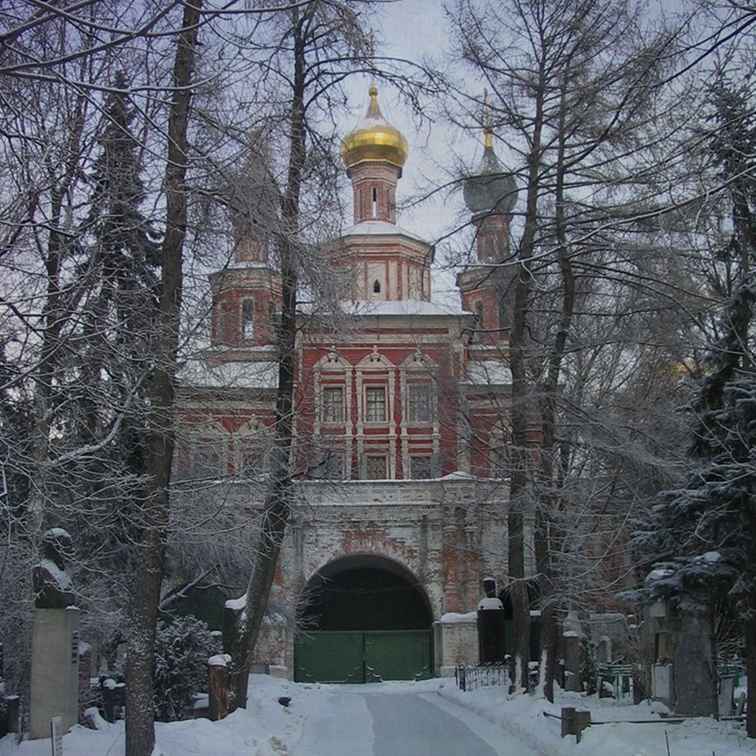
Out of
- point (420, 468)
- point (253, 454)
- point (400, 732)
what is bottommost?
point (400, 732)

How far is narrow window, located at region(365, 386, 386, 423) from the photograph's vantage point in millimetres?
42062

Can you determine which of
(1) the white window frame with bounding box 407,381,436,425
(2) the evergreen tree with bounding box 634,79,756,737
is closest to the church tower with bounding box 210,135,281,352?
(2) the evergreen tree with bounding box 634,79,756,737

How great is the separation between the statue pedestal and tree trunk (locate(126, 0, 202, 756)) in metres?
1.25

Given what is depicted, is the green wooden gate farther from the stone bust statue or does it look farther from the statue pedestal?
the stone bust statue

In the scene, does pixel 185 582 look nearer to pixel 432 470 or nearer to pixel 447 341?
pixel 432 470

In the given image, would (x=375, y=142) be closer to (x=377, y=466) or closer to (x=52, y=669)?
(x=377, y=466)

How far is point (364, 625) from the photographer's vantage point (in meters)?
40.5

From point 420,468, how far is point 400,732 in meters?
23.5

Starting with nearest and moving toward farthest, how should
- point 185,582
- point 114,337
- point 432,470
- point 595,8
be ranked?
point 114,337, point 595,8, point 185,582, point 432,470

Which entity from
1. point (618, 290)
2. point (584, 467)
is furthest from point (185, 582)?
point (618, 290)

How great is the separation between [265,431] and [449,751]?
4839 millimetres

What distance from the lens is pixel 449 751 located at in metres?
14.8

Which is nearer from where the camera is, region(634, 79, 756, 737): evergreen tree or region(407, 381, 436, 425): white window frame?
region(634, 79, 756, 737): evergreen tree

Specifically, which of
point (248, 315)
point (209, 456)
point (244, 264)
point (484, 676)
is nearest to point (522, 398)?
point (248, 315)
